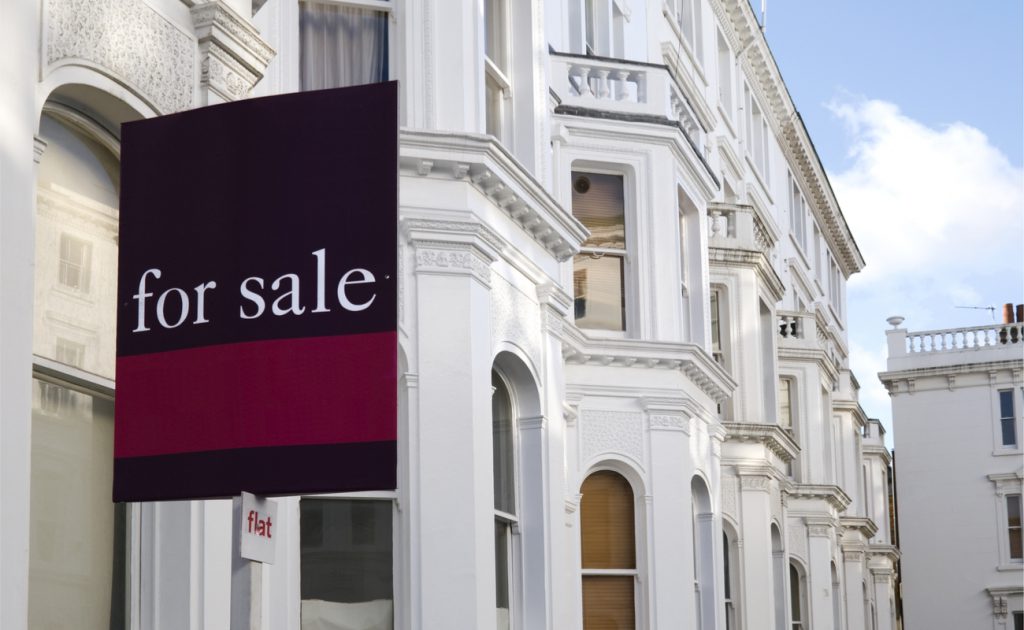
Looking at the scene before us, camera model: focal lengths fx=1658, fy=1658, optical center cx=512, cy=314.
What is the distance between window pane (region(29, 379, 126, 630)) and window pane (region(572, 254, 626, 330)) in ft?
40.1

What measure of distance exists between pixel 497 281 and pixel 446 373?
1379 mm

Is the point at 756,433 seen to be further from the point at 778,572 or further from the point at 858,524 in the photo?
the point at 858,524

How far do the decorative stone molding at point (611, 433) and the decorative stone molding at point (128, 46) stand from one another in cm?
1116

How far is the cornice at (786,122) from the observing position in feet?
119


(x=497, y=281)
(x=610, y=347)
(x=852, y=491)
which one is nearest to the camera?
(x=497, y=281)

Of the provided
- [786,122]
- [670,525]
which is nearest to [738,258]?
[670,525]

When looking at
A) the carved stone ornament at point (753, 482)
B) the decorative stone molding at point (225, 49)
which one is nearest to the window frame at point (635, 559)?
the carved stone ornament at point (753, 482)

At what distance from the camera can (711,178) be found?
78.4 feet

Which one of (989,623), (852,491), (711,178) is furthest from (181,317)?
(989,623)

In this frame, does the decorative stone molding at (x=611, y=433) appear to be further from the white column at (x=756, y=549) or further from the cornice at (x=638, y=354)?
the white column at (x=756, y=549)

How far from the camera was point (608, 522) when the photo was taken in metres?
21.1

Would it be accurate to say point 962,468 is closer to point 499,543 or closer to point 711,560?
point 711,560

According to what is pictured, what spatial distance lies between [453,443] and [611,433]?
7.15 metres

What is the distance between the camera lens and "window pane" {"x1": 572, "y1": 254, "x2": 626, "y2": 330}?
21.5 m
